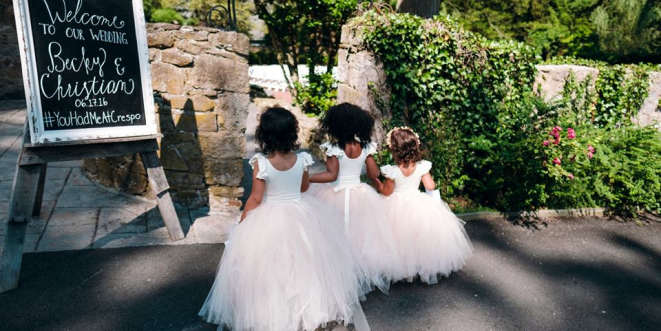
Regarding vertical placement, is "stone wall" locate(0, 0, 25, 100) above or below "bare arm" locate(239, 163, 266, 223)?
above

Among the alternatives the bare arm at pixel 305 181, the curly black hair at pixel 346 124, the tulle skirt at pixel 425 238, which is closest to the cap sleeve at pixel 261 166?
the bare arm at pixel 305 181

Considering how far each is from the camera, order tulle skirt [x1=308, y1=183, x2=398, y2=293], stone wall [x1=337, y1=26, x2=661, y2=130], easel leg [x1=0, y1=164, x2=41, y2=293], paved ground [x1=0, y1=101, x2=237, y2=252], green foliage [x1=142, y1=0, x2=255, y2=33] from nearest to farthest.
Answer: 1. easel leg [x1=0, y1=164, x2=41, y2=293]
2. tulle skirt [x1=308, y1=183, x2=398, y2=293]
3. paved ground [x1=0, y1=101, x2=237, y2=252]
4. stone wall [x1=337, y1=26, x2=661, y2=130]
5. green foliage [x1=142, y1=0, x2=255, y2=33]

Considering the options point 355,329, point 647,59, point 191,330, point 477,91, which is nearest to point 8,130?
point 191,330

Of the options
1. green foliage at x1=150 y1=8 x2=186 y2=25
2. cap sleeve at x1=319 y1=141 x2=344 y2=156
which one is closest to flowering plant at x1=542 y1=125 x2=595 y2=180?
cap sleeve at x1=319 y1=141 x2=344 y2=156

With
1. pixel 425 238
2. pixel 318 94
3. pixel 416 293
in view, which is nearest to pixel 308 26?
pixel 318 94

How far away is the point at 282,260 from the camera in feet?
9.93

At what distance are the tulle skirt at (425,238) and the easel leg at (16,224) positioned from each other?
9.41ft

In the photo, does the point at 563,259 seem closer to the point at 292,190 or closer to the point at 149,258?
the point at 292,190

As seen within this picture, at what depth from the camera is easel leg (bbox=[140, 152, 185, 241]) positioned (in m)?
3.97

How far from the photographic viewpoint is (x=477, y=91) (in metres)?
5.91

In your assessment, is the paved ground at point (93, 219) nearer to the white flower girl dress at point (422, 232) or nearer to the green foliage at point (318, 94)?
the white flower girl dress at point (422, 232)

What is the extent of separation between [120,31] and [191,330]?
8.25ft

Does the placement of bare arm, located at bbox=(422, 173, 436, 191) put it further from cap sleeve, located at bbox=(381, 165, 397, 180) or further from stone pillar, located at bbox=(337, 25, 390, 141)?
stone pillar, located at bbox=(337, 25, 390, 141)

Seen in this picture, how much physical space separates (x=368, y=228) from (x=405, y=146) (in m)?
0.78
